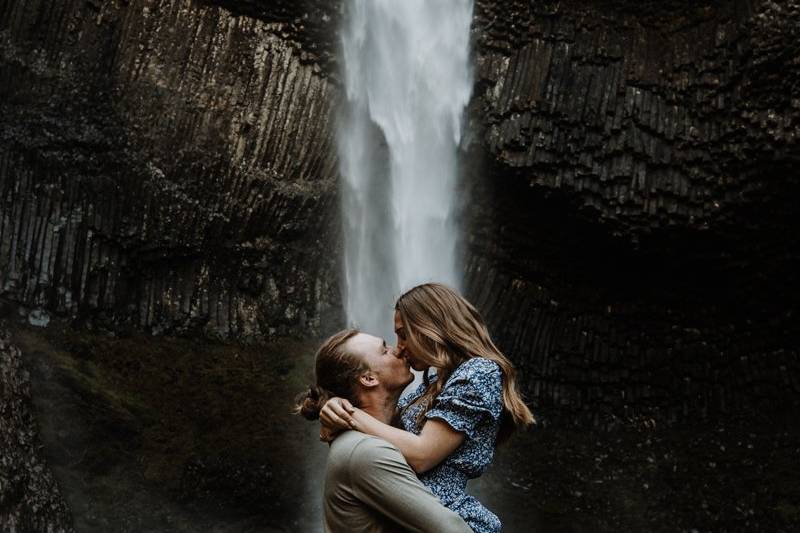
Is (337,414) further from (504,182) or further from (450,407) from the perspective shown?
(504,182)

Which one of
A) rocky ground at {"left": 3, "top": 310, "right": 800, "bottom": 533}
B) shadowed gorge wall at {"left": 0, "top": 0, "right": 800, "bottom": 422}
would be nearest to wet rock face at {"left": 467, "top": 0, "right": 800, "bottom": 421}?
shadowed gorge wall at {"left": 0, "top": 0, "right": 800, "bottom": 422}

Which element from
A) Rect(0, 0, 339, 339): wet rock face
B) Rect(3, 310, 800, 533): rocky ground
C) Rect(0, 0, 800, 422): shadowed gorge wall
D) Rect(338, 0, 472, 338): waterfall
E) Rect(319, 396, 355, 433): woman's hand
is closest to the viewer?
Rect(319, 396, 355, 433): woman's hand

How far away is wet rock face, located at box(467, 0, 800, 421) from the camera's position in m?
7.58

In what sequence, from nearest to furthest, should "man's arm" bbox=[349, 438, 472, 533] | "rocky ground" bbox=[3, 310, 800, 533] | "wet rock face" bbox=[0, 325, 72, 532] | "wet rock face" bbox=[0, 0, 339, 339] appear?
1. "man's arm" bbox=[349, 438, 472, 533]
2. "wet rock face" bbox=[0, 325, 72, 532]
3. "rocky ground" bbox=[3, 310, 800, 533]
4. "wet rock face" bbox=[0, 0, 339, 339]

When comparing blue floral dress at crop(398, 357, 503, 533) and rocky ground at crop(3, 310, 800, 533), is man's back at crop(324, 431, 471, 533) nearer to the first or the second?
blue floral dress at crop(398, 357, 503, 533)

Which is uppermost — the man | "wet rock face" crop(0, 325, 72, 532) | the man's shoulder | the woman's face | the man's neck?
the woman's face

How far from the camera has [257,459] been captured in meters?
6.88

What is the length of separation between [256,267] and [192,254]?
0.55 m

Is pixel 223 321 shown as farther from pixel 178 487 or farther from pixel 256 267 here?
pixel 178 487

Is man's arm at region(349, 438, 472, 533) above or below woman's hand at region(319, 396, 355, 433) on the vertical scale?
below

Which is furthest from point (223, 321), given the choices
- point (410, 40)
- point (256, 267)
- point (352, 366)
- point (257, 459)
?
point (352, 366)

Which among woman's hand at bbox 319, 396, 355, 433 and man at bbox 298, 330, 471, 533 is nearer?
man at bbox 298, 330, 471, 533

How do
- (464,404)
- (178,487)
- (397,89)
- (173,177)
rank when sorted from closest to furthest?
(464,404) < (178,487) < (173,177) < (397,89)

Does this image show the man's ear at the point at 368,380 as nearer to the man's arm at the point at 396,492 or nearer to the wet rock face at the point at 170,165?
the man's arm at the point at 396,492
